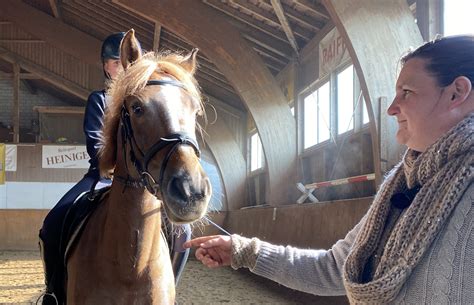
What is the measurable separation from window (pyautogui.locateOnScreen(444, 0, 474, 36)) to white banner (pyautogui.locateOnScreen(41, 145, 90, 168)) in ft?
40.7

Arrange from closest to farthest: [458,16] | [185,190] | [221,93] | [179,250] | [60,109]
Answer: [185,190], [179,250], [458,16], [221,93], [60,109]

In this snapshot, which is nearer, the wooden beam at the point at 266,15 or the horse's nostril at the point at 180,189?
the horse's nostril at the point at 180,189

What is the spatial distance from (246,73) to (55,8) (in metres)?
6.37

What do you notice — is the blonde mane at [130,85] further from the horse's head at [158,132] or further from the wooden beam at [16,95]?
the wooden beam at [16,95]

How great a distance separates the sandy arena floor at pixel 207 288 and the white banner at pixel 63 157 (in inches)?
251

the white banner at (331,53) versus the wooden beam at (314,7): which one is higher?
the wooden beam at (314,7)

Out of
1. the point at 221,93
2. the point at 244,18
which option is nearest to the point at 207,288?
the point at 244,18

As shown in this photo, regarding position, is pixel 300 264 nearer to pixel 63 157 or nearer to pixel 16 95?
pixel 63 157

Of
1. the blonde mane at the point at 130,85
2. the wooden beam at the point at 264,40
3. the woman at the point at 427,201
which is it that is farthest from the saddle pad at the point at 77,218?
the wooden beam at the point at 264,40

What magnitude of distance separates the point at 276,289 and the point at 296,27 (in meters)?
4.41

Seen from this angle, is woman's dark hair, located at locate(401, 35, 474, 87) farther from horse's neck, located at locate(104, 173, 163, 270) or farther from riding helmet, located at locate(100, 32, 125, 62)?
riding helmet, located at locate(100, 32, 125, 62)

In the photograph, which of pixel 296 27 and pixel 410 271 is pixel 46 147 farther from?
pixel 410 271

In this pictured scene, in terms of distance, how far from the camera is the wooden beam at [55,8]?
12750mm

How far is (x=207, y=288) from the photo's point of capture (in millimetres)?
6988
